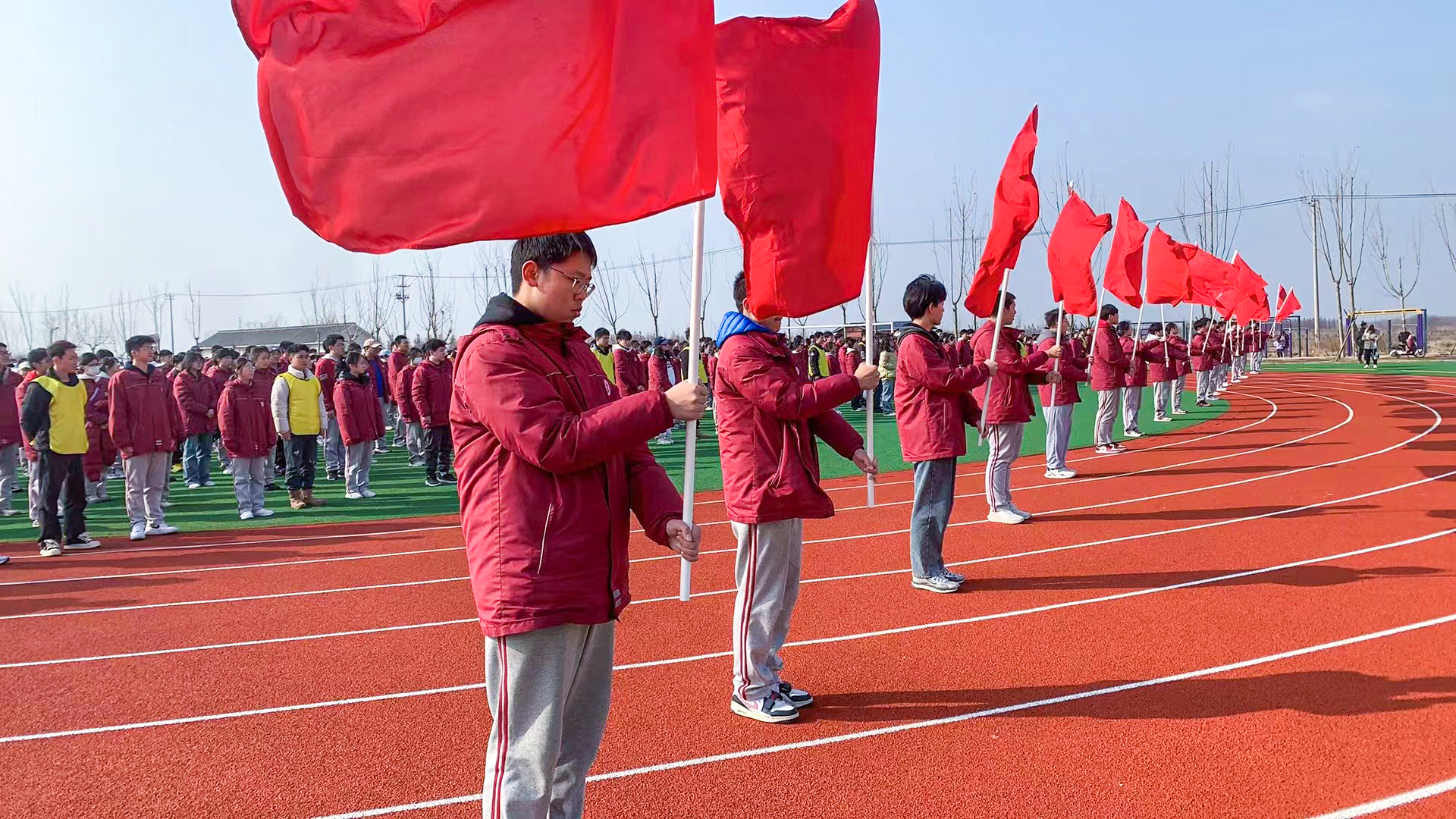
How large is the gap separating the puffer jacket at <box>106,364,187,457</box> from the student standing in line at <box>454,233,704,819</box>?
9661 mm

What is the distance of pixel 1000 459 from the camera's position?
9.54m

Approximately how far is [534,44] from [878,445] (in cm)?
1566

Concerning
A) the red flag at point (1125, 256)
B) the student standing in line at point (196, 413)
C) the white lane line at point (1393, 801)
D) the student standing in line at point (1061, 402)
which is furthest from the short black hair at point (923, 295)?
the student standing in line at point (196, 413)

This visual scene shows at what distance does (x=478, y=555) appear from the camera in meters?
2.74

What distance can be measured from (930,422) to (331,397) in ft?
39.1

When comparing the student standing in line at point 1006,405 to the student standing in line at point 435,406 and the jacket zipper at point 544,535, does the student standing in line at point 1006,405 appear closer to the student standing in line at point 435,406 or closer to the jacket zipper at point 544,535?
the jacket zipper at point 544,535

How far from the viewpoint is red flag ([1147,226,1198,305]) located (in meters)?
15.5

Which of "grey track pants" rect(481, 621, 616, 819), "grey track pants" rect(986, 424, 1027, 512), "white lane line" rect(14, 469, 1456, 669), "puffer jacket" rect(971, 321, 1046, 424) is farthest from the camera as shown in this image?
"grey track pants" rect(986, 424, 1027, 512)

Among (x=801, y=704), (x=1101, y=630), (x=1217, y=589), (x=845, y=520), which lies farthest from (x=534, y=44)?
(x=845, y=520)

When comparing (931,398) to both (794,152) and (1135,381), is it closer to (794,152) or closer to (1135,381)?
(794,152)

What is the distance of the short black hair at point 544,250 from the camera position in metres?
2.86

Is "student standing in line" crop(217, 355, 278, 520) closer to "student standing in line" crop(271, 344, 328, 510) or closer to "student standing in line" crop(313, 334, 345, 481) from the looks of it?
"student standing in line" crop(271, 344, 328, 510)

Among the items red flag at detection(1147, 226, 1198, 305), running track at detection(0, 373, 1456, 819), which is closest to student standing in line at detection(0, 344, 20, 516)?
running track at detection(0, 373, 1456, 819)

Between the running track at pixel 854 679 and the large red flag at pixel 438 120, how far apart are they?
2.33 meters
